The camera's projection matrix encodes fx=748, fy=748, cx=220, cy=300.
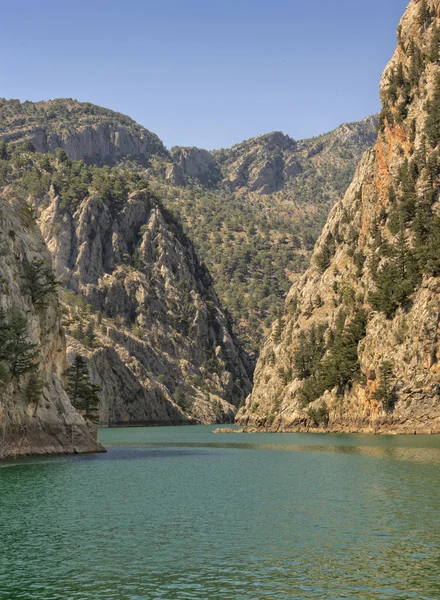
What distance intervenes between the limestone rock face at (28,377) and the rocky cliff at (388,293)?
62.5 meters

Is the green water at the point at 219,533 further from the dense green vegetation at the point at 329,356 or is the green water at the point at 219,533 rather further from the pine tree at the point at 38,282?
the dense green vegetation at the point at 329,356

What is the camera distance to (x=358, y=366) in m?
151

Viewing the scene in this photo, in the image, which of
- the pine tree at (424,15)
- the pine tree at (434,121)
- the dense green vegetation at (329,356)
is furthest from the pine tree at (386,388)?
the pine tree at (424,15)

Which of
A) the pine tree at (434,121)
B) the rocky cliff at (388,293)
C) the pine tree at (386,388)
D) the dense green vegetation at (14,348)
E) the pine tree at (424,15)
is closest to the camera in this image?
the dense green vegetation at (14,348)

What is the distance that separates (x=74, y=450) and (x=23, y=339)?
16.3 metres

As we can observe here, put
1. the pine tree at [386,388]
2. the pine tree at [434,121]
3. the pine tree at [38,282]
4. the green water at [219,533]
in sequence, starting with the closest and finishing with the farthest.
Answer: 1. the green water at [219,533]
2. the pine tree at [38,282]
3. the pine tree at [386,388]
4. the pine tree at [434,121]

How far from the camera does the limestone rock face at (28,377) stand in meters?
78.6

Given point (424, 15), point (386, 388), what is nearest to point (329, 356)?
point (386, 388)

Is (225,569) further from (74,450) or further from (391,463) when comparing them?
(74,450)

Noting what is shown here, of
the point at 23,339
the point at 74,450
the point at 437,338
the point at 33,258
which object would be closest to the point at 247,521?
the point at 23,339

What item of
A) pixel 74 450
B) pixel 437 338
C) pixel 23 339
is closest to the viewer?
pixel 23 339

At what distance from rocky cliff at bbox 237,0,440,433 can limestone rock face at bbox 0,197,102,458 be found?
62512 mm

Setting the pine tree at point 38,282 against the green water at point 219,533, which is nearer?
the green water at point 219,533

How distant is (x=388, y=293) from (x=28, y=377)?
7875cm
